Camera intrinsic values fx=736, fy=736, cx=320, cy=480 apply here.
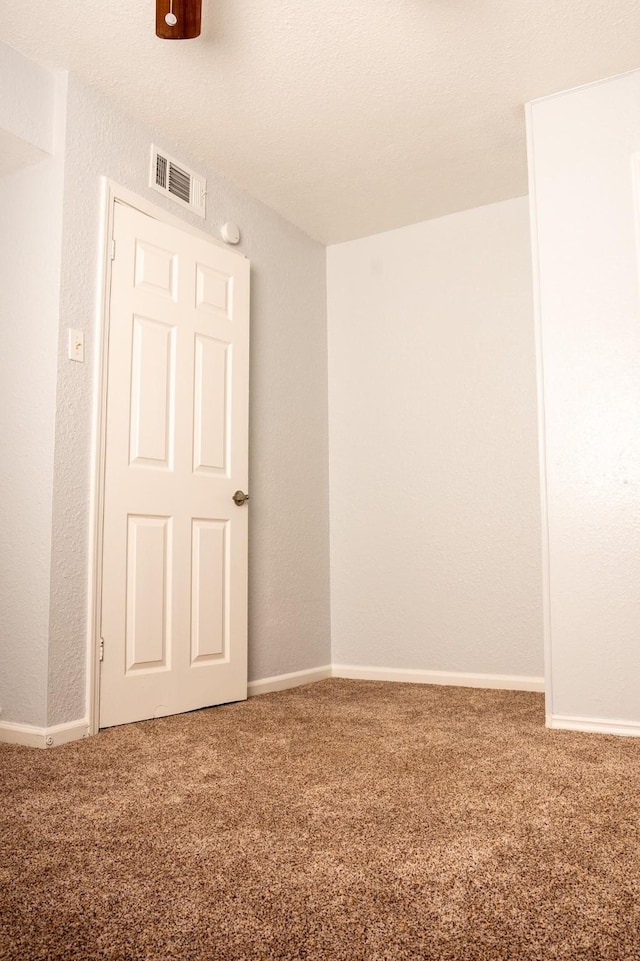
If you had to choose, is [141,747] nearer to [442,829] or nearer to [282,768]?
[282,768]

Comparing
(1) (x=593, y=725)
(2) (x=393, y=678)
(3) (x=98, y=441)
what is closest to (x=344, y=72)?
(3) (x=98, y=441)

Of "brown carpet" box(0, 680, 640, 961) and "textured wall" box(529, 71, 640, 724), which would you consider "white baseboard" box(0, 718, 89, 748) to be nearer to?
"brown carpet" box(0, 680, 640, 961)

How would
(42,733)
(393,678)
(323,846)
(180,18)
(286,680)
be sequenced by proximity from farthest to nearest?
1. (393,678)
2. (286,680)
3. (42,733)
4. (180,18)
5. (323,846)

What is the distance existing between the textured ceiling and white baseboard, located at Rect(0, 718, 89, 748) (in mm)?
2560

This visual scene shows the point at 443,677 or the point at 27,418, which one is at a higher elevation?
the point at 27,418

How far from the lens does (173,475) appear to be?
10.8ft

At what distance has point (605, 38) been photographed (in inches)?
111

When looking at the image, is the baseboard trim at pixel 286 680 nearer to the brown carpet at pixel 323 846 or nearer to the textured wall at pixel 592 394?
the brown carpet at pixel 323 846

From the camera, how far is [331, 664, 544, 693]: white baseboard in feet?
12.6

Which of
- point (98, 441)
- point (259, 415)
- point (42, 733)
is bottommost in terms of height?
point (42, 733)

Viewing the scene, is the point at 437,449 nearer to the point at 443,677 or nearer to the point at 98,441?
the point at 443,677

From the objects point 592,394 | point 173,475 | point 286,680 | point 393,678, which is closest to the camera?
point 592,394

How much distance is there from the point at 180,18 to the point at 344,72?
97 cm

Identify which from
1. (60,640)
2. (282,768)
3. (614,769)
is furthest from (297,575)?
(614,769)
